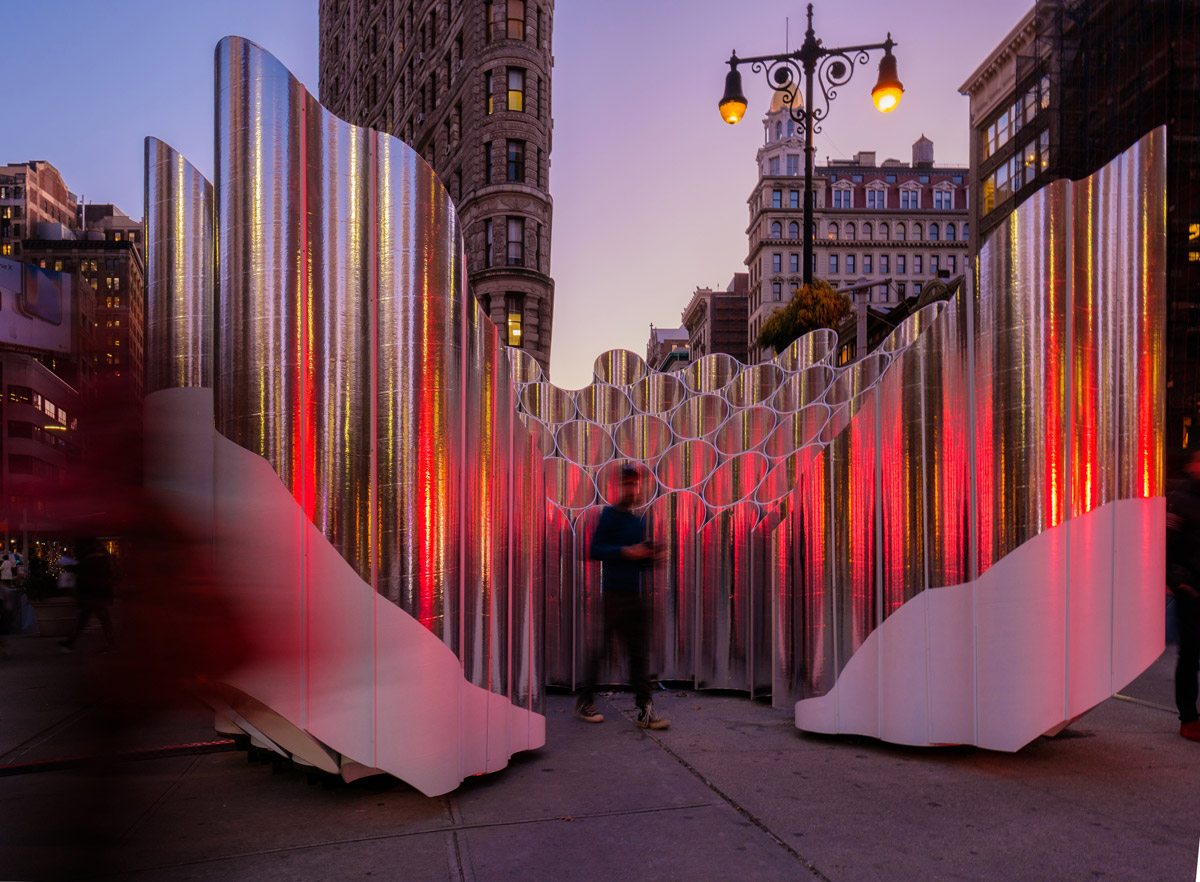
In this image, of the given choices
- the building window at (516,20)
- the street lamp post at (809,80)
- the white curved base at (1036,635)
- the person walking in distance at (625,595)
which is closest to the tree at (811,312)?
the street lamp post at (809,80)

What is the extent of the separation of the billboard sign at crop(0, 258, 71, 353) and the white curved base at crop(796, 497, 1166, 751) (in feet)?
15.1

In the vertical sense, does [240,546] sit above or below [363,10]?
below

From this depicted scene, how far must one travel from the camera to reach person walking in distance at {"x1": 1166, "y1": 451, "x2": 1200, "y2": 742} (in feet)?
18.0

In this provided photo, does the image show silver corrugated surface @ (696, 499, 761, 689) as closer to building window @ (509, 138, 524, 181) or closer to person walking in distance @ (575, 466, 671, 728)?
person walking in distance @ (575, 466, 671, 728)

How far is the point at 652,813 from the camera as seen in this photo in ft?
13.4

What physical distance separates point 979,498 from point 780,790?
1.98 metres

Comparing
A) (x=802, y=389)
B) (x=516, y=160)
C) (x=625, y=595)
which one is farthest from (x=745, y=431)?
(x=516, y=160)

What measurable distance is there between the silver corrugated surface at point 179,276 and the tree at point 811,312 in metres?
14.8

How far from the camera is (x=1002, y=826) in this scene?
12.7 ft

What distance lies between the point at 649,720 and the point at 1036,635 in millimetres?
2459

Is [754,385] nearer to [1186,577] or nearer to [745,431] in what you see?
[745,431]

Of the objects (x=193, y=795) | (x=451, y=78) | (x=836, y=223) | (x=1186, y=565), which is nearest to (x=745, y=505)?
(x=1186, y=565)

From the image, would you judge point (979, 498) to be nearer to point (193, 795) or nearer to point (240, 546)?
point (240, 546)

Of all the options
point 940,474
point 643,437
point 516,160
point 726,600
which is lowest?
point 726,600
